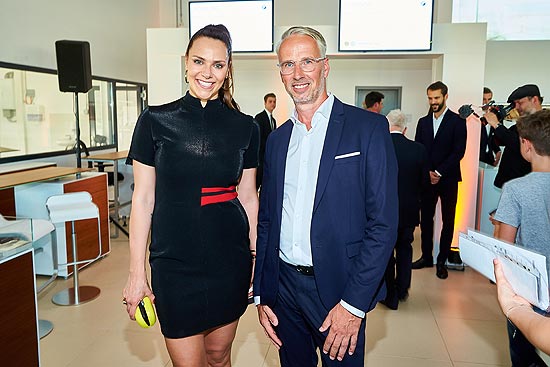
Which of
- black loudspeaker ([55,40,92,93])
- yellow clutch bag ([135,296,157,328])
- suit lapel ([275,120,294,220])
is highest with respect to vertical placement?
black loudspeaker ([55,40,92,93])

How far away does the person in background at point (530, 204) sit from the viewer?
1990 mm

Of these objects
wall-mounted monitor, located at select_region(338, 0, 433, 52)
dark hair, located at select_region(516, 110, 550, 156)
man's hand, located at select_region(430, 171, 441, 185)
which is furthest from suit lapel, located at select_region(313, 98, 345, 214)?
wall-mounted monitor, located at select_region(338, 0, 433, 52)

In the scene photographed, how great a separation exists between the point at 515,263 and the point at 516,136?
3153mm

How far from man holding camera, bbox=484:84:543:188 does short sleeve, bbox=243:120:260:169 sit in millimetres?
2781

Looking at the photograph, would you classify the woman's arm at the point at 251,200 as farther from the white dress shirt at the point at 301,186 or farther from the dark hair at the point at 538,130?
the dark hair at the point at 538,130

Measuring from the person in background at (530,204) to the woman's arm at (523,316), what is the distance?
943 mm

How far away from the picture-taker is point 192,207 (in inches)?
65.5

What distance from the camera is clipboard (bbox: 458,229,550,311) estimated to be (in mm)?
1089

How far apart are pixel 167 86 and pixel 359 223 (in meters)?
4.40

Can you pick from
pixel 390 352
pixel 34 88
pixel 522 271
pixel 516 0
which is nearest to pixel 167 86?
pixel 34 88

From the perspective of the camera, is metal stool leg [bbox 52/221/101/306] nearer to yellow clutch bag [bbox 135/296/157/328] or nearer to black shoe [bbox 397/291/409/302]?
yellow clutch bag [bbox 135/296/157/328]

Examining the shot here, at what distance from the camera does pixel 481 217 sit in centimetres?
543

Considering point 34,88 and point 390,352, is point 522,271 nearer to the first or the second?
point 390,352

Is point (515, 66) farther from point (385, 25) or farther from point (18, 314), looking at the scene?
point (18, 314)
